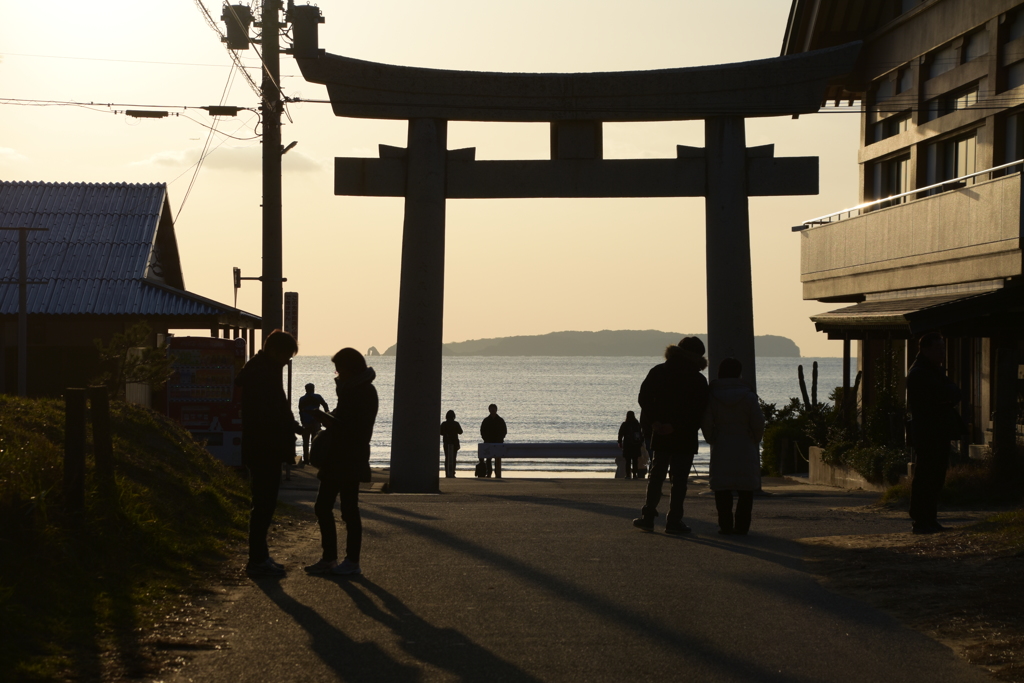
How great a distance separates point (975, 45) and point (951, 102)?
1319mm

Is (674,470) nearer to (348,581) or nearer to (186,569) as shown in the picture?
(348,581)

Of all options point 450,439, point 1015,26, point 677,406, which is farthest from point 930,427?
point 450,439

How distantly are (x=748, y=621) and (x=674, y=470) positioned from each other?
3.65m

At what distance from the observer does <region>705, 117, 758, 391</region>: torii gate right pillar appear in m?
17.8

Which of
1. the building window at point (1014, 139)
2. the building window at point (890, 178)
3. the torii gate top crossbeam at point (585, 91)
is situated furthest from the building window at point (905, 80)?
the torii gate top crossbeam at point (585, 91)

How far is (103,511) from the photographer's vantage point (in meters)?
8.14

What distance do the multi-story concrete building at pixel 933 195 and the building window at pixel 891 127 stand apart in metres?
0.05

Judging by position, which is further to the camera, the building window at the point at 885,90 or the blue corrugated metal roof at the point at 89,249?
the building window at the point at 885,90

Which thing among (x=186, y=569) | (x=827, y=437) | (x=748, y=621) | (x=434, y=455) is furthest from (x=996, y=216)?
(x=186, y=569)

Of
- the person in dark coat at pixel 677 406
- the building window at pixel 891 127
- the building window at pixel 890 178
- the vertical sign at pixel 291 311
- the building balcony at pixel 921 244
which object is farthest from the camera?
the building window at pixel 890 178

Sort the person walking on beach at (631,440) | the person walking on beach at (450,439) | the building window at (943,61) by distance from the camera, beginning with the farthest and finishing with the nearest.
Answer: the person walking on beach at (450,439) → the person walking on beach at (631,440) → the building window at (943,61)

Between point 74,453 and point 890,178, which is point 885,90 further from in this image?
point 74,453

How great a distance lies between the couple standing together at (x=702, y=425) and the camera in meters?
10.2

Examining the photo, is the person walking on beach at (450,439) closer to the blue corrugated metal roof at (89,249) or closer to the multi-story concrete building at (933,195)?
the blue corrugated metal roof at (89,249)
